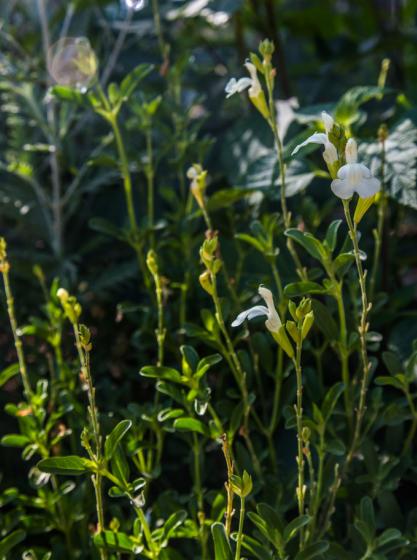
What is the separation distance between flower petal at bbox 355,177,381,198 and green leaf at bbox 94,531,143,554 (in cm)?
37

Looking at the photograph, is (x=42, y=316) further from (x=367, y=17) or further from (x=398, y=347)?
(x=367, y=17)

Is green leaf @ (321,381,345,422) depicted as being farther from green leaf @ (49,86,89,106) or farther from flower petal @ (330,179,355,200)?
green leaf @ (49,86,89,106)

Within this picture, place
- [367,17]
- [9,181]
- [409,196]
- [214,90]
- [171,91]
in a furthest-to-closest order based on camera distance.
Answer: [367,17], [214,90], [9,181], [171,91], [409,196]

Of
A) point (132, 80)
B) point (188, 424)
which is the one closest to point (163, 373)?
point (188, 424)

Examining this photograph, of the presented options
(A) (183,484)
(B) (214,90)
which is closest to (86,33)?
(B) (214,90)

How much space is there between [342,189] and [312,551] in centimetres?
31

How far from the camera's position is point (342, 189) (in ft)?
1.89

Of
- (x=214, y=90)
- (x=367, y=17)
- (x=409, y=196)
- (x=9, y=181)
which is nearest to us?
(x=409, y=196)

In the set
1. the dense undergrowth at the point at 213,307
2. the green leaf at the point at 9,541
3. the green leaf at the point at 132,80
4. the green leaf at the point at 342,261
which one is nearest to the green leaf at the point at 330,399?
the dense undergrowth at the point at 213,307

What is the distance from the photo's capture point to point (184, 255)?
3.49 ft

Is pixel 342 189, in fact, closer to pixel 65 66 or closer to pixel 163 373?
pixel 163 373

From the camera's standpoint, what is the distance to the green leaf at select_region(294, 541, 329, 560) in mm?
664

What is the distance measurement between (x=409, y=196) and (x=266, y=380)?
32 centimetres

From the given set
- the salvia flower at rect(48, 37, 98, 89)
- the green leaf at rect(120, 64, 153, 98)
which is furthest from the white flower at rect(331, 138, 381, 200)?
the salvia flower at rect(48, 37, 98, 89)
